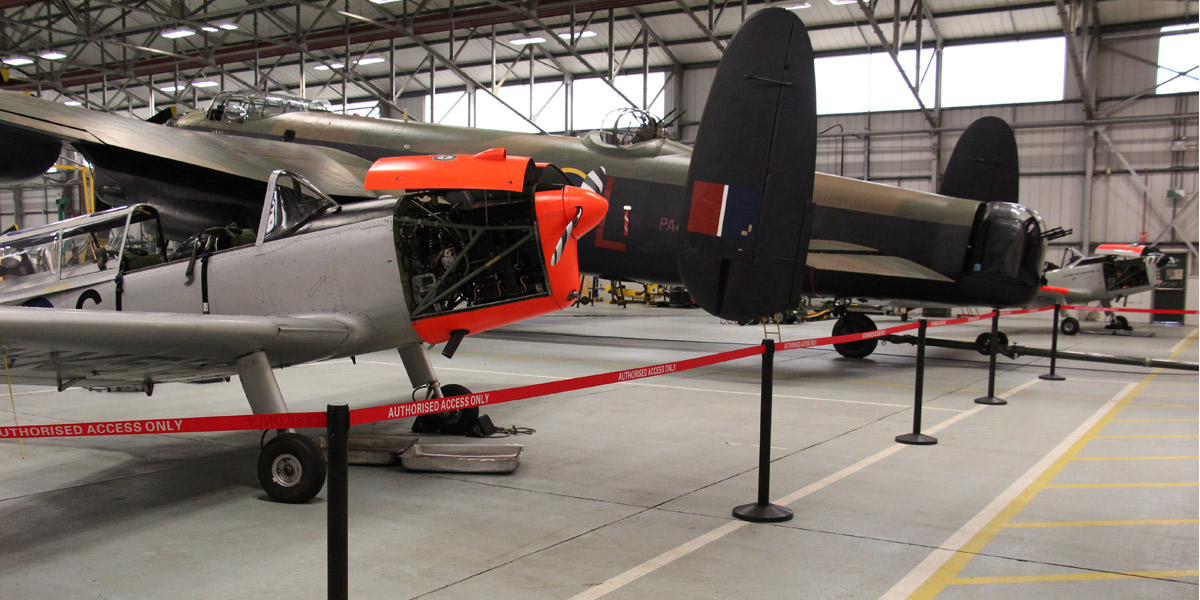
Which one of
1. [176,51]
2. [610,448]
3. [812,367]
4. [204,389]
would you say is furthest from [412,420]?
[176,51]

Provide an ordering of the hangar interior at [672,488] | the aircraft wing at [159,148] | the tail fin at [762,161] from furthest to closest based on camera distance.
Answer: the aircraft wing at [159,148]
the tail fin at [762,161]
the hangar interior at [672,488]

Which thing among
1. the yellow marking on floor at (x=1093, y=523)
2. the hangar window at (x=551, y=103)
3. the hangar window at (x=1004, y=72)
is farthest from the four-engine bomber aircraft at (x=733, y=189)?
the hangar window at (x=551, y=103)

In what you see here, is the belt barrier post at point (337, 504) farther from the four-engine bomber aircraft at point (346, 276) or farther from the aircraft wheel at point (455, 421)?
the aircraft wheel at point (455, 421)

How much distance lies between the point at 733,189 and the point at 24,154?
349 inches

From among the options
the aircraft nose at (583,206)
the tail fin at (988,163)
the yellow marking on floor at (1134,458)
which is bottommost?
the yellow marking on floor at (1134,458)

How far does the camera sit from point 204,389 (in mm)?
9000

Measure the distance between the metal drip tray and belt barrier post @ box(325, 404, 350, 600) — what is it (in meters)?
2.86

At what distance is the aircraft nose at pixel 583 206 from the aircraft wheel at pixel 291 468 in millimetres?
2089

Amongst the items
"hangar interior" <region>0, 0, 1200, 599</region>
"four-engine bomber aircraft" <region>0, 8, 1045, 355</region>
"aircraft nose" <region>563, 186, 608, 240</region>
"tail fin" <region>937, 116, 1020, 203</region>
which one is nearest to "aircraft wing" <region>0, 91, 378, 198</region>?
"four-engine bomber aircraft" <region>0, 8, 1045, 355</region>

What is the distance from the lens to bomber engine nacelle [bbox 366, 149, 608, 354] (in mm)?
5191

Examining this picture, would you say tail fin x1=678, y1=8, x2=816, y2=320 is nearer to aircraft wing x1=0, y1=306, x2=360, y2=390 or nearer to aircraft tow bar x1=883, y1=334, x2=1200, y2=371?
aircraft wing x1=0, y1=306, x2=360, y2=390

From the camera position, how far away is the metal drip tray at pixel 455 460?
5406 mm

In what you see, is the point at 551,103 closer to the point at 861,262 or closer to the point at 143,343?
the point at 861,262

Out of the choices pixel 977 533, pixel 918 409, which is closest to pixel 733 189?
pixel 918 409
